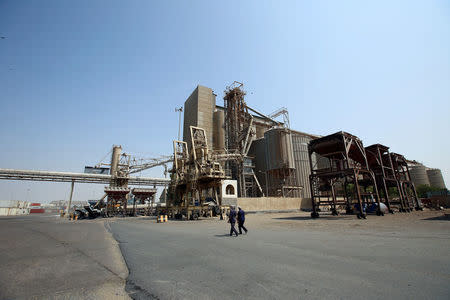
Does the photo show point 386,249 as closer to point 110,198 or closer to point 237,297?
point 237,297

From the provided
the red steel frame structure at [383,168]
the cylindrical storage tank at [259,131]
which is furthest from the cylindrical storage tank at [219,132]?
the red steel frame structure at [383,168]

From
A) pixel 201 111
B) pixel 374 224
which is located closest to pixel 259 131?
pixel 201 111

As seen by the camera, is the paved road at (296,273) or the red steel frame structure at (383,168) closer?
the paved road at (296,273)

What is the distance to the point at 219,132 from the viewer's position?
60438 millimetres

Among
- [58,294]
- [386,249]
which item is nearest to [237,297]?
[58,294]

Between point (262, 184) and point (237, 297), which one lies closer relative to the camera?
point (237, 297)

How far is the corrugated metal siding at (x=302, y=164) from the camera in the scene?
52.0m

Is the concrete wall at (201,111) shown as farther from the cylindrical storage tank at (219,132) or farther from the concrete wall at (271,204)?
the concrete wall at (271,204)

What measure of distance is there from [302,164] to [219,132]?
2515 cm

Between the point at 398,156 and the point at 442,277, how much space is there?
3928 centimetres

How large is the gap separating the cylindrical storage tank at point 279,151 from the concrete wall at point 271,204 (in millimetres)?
9600

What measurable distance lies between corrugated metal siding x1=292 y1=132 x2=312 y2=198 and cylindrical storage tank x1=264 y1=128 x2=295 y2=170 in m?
3.47

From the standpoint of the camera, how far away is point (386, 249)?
7055 millimetres

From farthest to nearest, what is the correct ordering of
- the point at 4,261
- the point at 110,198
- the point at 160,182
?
the point at 160,182
the point at 110,198
the point at 4,261
